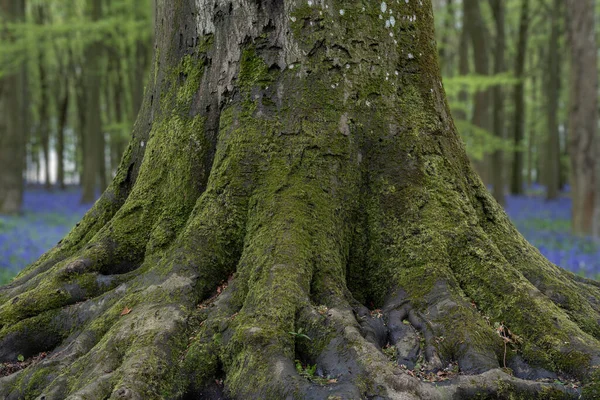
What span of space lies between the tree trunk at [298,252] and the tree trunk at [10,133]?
15.9m

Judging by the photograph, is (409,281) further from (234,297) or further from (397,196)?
(234,297)

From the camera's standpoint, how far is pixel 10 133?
17.5 meters

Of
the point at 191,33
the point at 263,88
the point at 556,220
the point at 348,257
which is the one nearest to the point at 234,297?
the point at 348,257

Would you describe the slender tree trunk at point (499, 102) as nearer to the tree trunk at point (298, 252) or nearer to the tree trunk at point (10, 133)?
the tree trunk at point (298, 252)

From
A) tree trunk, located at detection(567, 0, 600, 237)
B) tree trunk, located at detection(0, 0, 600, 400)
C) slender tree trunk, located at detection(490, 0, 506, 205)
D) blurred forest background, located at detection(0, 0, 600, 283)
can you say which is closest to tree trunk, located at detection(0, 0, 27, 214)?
blurred forest background, located at detection(0, 0, 600, 283)

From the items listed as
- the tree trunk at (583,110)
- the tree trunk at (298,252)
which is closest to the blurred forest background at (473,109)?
the tree trunk at (583,110)

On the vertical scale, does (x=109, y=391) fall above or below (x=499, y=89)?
below

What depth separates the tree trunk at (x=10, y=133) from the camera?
17469mm

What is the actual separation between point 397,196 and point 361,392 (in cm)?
131

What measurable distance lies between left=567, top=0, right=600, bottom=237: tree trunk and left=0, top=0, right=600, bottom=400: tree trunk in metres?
8.84

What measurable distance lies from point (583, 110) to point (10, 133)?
16.7 m

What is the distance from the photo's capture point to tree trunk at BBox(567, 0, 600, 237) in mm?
11531

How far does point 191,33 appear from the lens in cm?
348

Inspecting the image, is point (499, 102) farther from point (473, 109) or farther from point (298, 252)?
point (298, 252)
